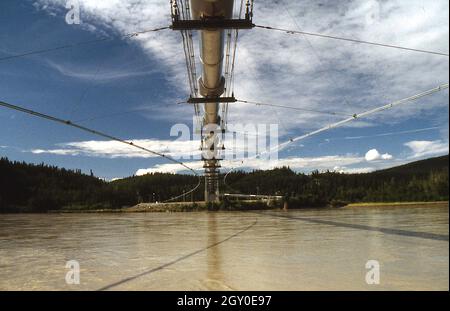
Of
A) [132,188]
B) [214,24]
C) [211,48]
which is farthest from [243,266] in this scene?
[132,188]

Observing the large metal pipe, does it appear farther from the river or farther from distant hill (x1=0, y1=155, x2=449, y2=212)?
distant hill (x1=0, y1=155, x2=449, y2=212)

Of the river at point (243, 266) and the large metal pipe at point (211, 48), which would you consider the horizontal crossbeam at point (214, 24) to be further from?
the river at point (243, 266)

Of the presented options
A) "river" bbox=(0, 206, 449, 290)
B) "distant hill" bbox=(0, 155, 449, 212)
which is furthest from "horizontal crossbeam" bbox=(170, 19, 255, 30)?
"distant hill" bbox=(0, 155, 449, 212)

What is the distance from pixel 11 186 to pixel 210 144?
14440cm

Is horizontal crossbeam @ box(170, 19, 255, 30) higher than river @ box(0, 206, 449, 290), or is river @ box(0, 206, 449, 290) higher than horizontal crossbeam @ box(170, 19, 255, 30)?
horizontal crossbeam @ box(170, 19, 255, 30)

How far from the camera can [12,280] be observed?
846 centimetres

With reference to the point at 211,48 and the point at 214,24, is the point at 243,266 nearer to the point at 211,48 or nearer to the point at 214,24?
the point at 214,24

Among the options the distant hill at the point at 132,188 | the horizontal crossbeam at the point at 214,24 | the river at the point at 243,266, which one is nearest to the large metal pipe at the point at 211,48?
the horizontal crossbeam at the point at 214,24

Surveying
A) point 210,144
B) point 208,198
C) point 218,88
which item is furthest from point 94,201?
point 218,88

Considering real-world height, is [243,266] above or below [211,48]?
below

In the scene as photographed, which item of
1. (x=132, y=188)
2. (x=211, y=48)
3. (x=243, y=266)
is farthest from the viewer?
(x=132, y=188)

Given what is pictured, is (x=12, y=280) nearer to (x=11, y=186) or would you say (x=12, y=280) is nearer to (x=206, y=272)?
(x=206, y=272)

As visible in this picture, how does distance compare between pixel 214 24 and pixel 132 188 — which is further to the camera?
pixel 132 188
